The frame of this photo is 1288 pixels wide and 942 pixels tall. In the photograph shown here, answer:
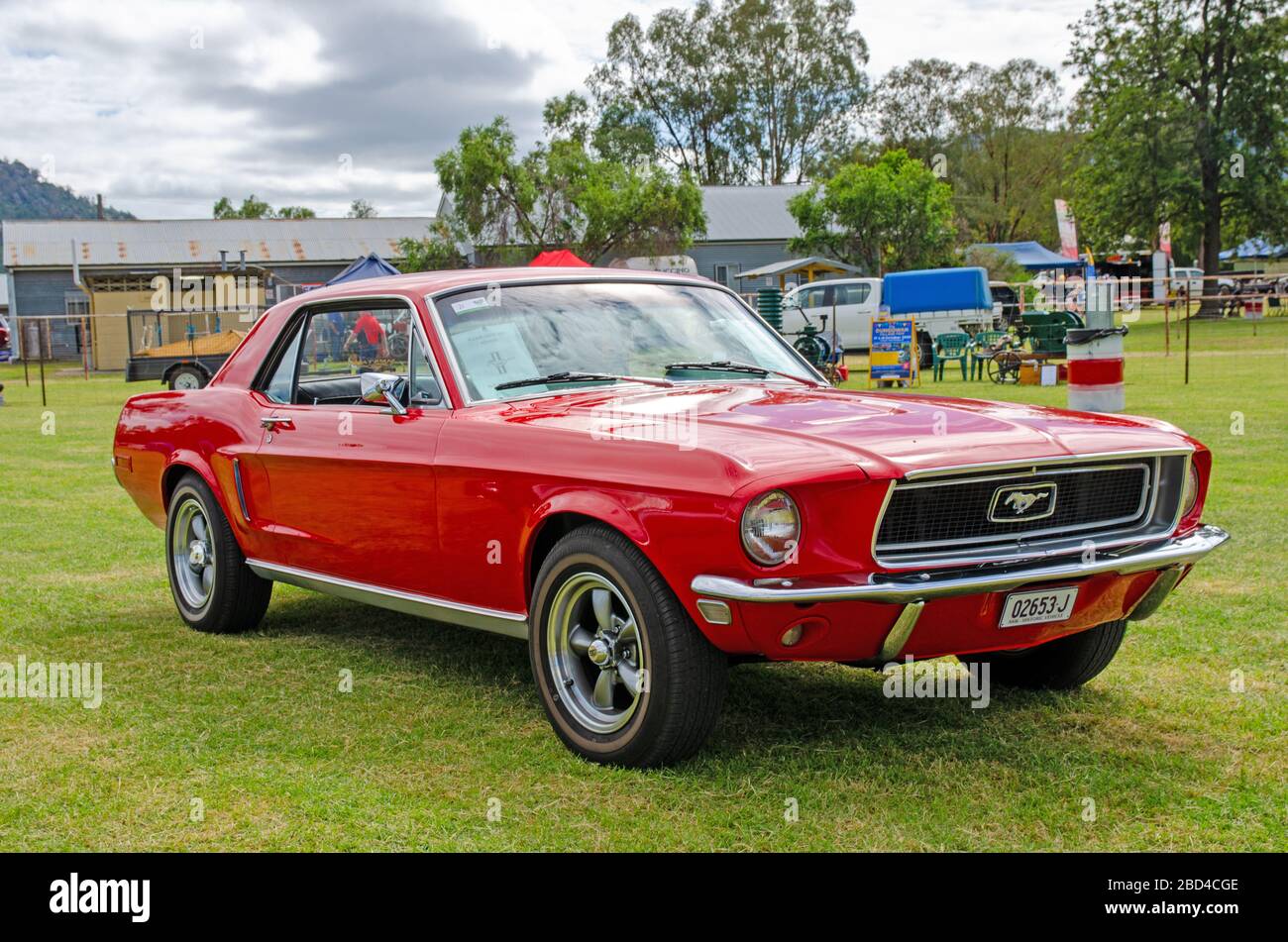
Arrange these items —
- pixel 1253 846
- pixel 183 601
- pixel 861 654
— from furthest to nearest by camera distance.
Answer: pixel 183 601 < pixel 861 654 < pixel 1253 846

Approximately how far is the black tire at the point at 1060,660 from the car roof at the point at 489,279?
1944 mm

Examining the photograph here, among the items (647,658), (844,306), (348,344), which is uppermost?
(844,306)

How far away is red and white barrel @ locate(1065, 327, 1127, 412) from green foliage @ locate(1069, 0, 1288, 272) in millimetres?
40057

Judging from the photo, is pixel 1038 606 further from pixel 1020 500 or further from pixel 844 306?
pixel 844 306

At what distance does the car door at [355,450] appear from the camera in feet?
15.8

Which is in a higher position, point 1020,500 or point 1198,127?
point 1198,127

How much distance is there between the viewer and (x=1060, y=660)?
4797 mm

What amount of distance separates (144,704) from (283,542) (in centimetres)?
89

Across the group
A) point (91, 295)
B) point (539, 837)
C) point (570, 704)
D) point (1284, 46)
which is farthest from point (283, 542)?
point (1284, 46)

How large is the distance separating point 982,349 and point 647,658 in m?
22.1

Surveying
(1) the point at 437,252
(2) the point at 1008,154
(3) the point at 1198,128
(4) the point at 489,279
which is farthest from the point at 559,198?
(4) the point at 489,279

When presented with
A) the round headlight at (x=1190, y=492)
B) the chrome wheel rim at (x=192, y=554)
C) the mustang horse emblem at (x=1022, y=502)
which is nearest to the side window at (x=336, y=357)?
the chrome wheel rim at (x=192, y=554)

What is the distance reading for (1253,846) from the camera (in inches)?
135

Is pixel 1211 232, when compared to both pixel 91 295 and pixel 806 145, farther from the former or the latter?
pixel 91 295
